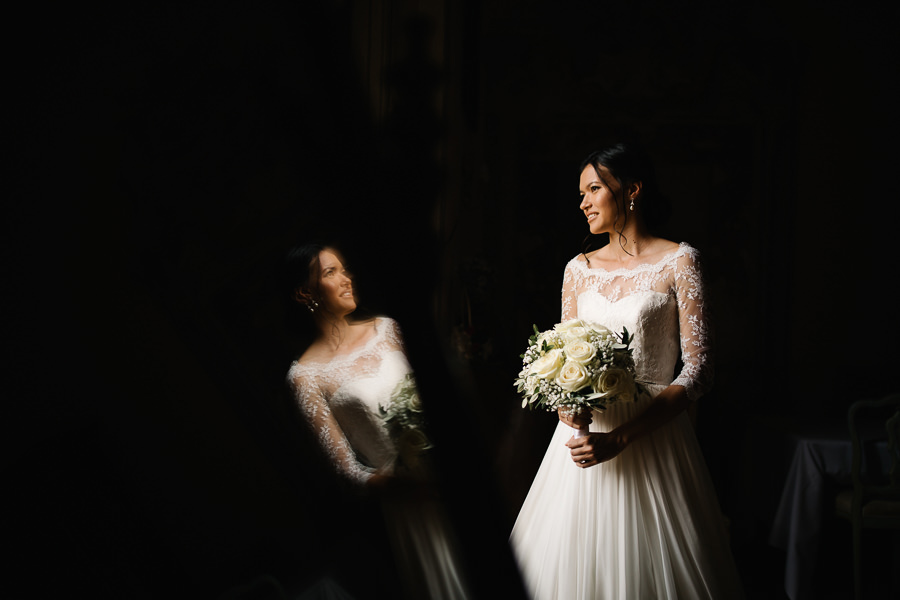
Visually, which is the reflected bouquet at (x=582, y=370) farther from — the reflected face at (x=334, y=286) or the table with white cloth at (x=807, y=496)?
the table with white cloth at (x=807, y=496)

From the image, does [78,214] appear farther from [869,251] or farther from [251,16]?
[869,251]

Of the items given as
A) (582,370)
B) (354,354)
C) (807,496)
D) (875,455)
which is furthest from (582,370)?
(875,455)

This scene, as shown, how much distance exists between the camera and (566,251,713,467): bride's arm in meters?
1.31

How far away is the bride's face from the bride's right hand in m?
0.39

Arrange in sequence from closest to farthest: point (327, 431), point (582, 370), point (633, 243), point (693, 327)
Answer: point (327, 431) → point (582, 370) → point (693, 327) → point (633, 243)

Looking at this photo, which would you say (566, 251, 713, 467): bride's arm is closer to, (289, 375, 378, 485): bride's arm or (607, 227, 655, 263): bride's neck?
(607, 227, 655, 263): bride's neck

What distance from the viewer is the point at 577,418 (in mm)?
1307

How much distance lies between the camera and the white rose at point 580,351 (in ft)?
4.16

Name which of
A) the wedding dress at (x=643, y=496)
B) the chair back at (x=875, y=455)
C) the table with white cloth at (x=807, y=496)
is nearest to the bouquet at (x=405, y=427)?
the wedding dress at (x=643, y=496)

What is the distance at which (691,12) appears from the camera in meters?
3.48

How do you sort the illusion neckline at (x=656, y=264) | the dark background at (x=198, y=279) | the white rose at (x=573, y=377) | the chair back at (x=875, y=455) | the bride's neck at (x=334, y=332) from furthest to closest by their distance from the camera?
the chair back at (x=875, y=455) < the illusion neckline at (x=656, y=264) < the white rose at (x=573, y=377) < the bride's neck at (x=334, y=332) < the dark background at (x=198, y=279)

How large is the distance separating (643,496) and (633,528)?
0.07 meters

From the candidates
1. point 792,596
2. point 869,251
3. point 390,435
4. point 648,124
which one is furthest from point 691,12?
point 390,435

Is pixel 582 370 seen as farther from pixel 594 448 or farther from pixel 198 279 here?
pixel 198 279
